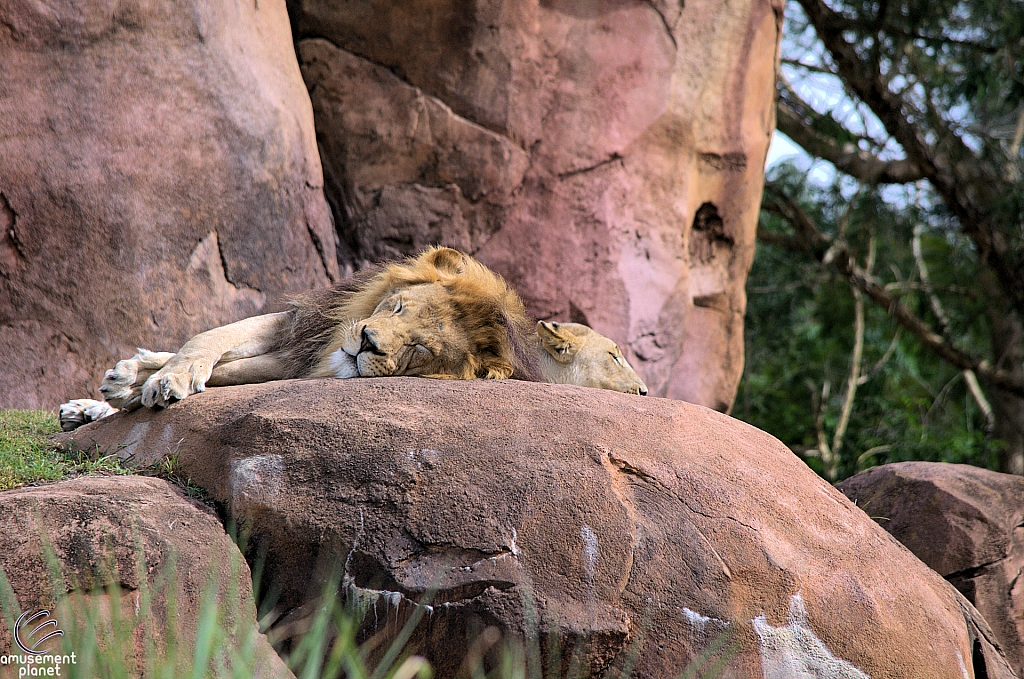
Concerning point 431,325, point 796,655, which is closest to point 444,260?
point 431,325

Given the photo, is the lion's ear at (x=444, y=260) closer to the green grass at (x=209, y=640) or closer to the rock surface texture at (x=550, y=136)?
the green grass at (x=209, y=640)

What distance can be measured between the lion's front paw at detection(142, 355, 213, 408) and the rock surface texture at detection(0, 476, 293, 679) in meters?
0.69

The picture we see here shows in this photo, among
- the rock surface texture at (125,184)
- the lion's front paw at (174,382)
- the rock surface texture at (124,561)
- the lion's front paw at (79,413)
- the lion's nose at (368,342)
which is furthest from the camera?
the rock surface texture at (125,184)

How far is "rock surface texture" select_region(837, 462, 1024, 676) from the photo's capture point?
13.6 feet

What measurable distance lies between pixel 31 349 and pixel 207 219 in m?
1.08

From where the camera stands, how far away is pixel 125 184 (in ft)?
15.1

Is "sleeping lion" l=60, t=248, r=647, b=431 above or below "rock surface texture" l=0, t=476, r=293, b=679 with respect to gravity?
above

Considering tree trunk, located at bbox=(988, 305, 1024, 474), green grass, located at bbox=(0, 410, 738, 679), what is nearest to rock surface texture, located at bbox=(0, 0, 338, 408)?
green grass, located at bbox=(0, 410, 738, 679)

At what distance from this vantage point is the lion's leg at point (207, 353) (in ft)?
11.2

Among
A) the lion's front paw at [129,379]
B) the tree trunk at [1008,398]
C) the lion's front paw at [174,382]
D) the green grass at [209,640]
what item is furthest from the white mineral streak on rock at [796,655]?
the tree trunk at [1008,398]

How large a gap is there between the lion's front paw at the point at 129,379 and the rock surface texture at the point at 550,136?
2.28m

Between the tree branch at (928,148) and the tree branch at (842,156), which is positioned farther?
the tree branch at (842,156)

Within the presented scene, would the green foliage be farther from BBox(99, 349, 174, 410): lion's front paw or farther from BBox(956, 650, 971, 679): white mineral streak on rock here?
BBox(99, 349, 174, 410): lion's front paw

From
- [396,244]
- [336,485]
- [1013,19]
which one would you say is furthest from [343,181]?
[1013,19]
